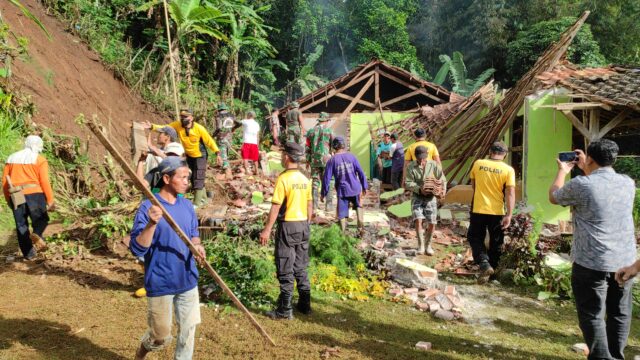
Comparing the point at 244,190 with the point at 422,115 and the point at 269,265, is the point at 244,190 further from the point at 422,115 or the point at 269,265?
the point at 422,115

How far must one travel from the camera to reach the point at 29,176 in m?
5.55

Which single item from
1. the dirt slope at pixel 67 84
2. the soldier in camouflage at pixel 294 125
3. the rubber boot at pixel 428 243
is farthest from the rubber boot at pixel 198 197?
the rubber boot at pixel 428 243

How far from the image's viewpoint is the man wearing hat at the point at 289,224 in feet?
14.4

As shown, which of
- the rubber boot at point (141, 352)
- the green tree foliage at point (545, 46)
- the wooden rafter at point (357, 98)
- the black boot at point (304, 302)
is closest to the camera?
the rubber boot at point (141, 352)

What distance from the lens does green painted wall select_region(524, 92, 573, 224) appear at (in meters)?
9.08

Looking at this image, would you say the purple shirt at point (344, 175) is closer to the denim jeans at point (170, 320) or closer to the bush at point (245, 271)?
the bush at point (245, 271)

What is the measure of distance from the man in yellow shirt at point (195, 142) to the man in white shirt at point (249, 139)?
3.15m

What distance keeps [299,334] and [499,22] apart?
81.8 feet

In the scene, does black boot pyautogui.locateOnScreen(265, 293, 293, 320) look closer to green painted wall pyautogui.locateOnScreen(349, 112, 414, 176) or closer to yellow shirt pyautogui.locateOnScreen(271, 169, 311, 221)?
yellow shirt pyautogui.locateOnScreen(271, 169, 311, 221)

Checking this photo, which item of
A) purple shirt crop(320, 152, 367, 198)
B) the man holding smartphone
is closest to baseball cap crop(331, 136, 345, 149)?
purple shirt crop(320, 152, 367, 198)

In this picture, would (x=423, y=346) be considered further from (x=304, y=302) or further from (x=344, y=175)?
(x=344, y=175)

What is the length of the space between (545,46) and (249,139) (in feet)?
58.3

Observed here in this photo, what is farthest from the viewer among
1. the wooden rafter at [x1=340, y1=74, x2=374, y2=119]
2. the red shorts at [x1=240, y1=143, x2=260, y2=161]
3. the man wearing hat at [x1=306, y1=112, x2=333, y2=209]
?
the wooden rafter at [x1=340, y1=74, x2=374, y2=119]

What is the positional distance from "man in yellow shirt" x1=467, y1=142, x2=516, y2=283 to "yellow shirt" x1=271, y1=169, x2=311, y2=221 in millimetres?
2527
